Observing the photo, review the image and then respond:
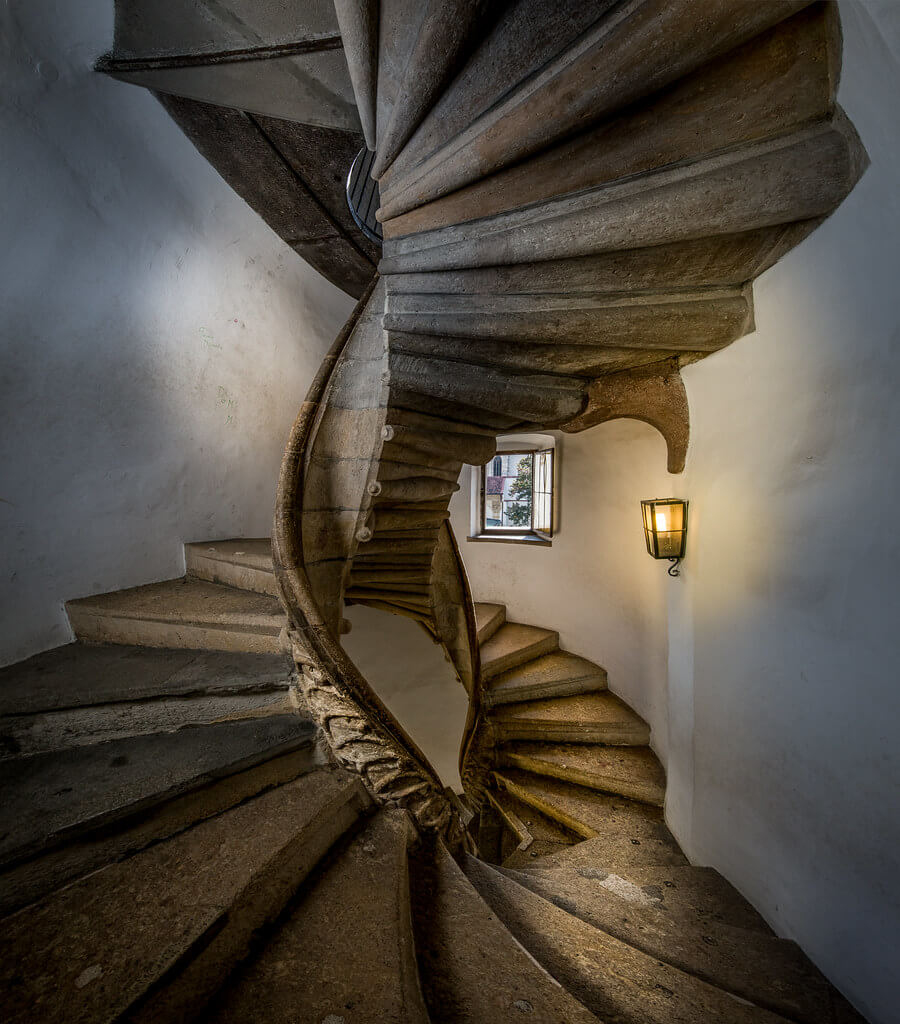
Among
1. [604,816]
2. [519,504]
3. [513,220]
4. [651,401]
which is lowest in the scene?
[604,816]

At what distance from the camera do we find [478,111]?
112 centimetres

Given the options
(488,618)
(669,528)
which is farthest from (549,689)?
(669,528)

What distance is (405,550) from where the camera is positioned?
234 cm

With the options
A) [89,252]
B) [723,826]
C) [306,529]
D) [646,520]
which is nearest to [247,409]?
[89,252]

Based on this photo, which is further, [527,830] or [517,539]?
[517,539]

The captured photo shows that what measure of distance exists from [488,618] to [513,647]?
1.39 feet

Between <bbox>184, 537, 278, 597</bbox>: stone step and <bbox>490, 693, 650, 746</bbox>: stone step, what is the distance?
6.89 feet

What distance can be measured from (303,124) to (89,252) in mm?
1269

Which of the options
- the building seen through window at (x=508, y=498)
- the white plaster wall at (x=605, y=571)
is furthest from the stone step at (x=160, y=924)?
the building seen through window at (x=508, y=498)

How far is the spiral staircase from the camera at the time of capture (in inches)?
34.4

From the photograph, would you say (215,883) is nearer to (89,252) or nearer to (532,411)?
(532,411)

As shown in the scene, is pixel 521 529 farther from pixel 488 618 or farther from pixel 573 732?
pixel 573 732

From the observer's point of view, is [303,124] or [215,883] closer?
[215,883]

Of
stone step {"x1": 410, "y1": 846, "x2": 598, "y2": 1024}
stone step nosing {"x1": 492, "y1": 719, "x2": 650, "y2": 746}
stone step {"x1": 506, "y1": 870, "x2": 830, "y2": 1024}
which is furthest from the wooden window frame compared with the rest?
stone step {"x1": 410, "y1": 846, "x2": 598, "y2": 1024}
